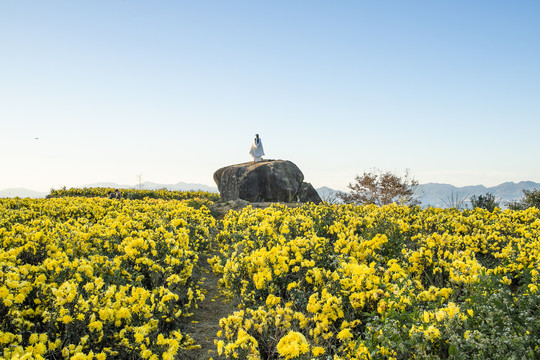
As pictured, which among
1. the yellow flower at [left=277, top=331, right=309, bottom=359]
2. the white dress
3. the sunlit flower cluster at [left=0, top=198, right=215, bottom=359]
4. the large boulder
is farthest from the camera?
the white dress

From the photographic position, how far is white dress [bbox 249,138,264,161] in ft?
73.5

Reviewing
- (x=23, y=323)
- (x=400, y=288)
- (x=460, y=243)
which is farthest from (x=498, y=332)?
(x=23, y=323)

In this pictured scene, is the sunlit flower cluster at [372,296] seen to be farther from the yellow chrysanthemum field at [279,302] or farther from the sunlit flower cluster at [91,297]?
the sunlit flower cluster at [91,297]

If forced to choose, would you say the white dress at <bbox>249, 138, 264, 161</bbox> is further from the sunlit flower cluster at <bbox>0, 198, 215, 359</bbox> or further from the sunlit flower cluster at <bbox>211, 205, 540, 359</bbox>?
the sunlit flower cluster at <bbox>0, 198, 215, 359</bbox>

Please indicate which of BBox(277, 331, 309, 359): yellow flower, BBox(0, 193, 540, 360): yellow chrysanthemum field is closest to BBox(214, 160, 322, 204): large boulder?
BBox(0, 193, 540, 360): yellow chrysanthemum field

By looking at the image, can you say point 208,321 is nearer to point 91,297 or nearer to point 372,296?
point 91,297

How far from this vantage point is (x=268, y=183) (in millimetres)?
18094

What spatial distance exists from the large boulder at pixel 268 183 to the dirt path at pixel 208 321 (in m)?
11.5

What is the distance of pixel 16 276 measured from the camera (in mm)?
3357

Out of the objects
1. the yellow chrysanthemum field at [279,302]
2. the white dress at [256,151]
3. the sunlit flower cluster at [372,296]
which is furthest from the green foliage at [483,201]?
the white dress at [256,151]

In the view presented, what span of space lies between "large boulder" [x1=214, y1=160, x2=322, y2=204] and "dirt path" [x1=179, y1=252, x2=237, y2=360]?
1151 cm

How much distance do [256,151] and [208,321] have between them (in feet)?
58.8

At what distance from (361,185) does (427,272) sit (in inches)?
807

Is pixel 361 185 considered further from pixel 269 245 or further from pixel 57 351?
pixel 57 351
